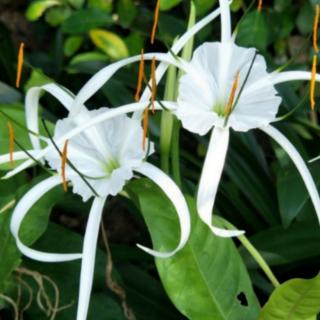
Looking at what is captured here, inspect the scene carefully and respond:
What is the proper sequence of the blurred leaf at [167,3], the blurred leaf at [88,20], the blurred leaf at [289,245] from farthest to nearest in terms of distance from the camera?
the blurred leaf at [88,20] < the blurred leaf at [167,3] < the blurred leaf at [289,245]

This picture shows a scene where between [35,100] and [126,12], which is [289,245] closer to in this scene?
A: [35,100]

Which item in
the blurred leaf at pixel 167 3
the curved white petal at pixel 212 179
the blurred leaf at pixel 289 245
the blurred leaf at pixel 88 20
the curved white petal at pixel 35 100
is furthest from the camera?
the blurred leaf at pixel 88 20

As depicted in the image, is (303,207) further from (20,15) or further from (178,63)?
(20,15)

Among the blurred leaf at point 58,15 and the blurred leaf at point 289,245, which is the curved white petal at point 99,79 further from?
the blurred leaf at point 58,15

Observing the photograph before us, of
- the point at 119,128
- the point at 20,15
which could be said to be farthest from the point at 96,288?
the point at 20,15

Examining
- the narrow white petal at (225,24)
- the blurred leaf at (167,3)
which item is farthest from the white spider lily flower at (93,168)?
the blurred leaf at (167,3)

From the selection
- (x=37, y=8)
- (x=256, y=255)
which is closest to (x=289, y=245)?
(x=256, y=255)
